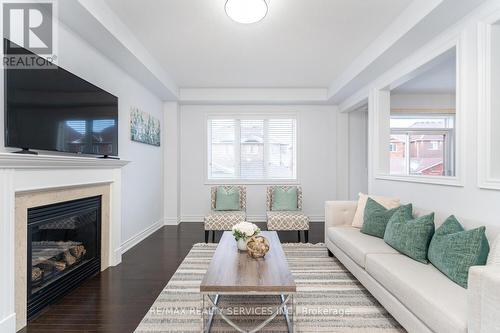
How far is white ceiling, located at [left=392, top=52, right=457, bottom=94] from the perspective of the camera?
4.38 meters

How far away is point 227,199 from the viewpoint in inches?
196

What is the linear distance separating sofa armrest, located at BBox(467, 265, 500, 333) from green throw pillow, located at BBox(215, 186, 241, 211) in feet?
12.7

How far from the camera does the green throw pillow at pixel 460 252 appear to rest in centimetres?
176

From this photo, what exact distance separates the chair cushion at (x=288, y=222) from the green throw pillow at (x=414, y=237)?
1.94 m

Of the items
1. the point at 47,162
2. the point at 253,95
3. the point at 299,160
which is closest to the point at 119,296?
the point at 47,162

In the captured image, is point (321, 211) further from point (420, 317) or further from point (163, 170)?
point (420, 317)

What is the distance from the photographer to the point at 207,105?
6.05 meters

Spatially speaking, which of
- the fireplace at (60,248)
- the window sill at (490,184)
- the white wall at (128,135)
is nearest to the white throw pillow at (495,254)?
the window sill at (490,184)

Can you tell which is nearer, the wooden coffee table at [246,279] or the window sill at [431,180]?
the wooden coffee table at [246,279]

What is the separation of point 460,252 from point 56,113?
10.4 ft

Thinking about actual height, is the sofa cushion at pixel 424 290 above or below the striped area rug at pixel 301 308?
above

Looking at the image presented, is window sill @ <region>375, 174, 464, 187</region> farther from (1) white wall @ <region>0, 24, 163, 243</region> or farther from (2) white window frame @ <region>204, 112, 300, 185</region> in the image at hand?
(1) white wall @ <region>0, 24, 163, 243</region>

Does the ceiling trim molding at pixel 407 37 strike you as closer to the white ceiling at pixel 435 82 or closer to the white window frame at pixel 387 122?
the white window frame at pixel 387 122

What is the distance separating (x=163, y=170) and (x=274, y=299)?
397cm
